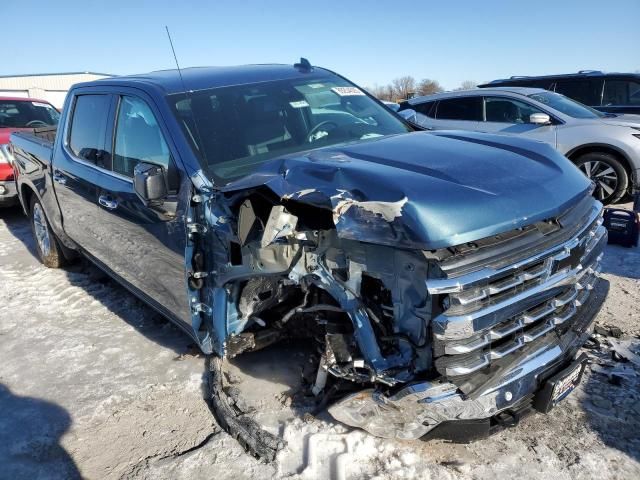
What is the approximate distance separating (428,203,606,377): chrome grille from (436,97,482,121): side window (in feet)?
→ 19.2

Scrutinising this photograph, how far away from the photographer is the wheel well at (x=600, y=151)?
676 cm

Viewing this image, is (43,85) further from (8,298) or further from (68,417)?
(68,417)

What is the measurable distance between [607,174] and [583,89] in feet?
11.3

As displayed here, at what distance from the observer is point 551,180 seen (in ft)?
7.69

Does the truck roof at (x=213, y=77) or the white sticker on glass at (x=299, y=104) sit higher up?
the truck roof at (x=213, y=77)

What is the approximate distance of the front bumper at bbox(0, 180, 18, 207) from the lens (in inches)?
294

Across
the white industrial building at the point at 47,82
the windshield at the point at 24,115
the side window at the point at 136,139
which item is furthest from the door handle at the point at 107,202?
the white industrial building at the point at 47,82

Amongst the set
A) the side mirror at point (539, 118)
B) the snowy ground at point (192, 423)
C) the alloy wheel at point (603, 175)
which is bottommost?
the snowy ground at point (192, 423)

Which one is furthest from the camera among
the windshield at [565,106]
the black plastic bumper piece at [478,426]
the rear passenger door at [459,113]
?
the rear passenger door at [459,113]

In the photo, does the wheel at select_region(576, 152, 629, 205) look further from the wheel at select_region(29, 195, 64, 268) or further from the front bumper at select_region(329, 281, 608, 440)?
the wheel at select_region(29, 195, 64, 268)

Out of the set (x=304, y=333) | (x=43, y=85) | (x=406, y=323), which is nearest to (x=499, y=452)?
(x=406, y=323)

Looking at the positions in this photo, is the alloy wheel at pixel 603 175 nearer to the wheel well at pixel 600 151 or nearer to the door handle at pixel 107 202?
the wheel well at pixel 600 151

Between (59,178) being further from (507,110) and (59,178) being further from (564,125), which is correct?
(564,125)

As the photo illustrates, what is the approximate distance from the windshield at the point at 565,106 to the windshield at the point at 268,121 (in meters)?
4.72
